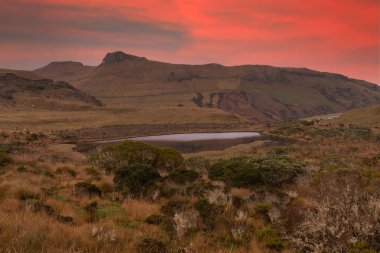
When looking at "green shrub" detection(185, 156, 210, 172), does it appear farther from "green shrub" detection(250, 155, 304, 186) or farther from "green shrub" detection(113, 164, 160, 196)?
"green shrub" detection(113, 164, 160, 196)

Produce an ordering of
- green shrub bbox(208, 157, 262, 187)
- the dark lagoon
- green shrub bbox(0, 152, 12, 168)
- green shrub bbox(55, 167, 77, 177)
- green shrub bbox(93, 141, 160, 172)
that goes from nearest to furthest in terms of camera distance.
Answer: green shrub bbox(208, 157, 262, 187) < green shrub bbox(55, 167, 77, 177) < green shrub bbox(0, 152, 12, 168) < green shrub bbox(93, 141, 160, 172) < the dark lagoon

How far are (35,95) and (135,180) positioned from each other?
165 metres

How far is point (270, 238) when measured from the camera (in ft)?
28.1

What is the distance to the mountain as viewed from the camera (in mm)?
141250

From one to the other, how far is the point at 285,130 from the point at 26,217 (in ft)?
291

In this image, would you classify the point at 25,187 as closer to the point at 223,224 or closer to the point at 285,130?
the point at 223,224

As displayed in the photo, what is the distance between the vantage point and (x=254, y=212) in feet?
36.1

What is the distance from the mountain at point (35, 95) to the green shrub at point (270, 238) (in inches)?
5357

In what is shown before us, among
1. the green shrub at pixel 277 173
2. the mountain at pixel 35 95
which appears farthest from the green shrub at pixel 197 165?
the mountain at pixel 35 95

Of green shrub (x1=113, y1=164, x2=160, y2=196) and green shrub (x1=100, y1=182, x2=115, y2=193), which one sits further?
green shrub (x1=100, y1=182, x2=115, y2=193)

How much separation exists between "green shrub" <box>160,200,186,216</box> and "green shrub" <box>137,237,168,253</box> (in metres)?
3.03

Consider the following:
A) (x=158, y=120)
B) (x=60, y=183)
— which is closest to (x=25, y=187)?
(x=60, y=183)

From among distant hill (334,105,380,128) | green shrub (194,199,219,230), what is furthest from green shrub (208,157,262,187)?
distant hill (334,105,380,128)

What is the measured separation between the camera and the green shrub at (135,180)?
44.6 feet
